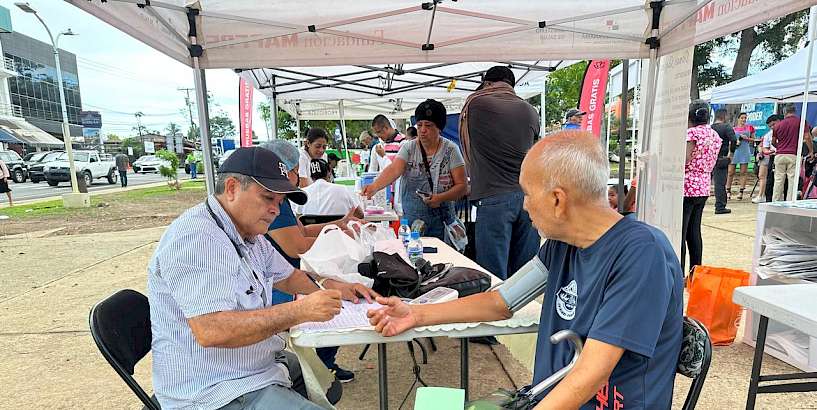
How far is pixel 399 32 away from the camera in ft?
11.0

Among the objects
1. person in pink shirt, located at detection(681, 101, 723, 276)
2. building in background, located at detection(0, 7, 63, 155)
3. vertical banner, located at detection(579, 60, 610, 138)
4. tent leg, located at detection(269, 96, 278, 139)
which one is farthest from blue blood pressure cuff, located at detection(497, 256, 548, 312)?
building in background, located at detection(0, 7, 63, 155)

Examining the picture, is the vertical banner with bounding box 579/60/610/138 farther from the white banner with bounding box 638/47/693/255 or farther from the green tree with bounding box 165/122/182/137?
the green tree with bounding box 165/122/182/137

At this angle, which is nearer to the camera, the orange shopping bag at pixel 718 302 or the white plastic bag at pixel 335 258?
the white plastic bag at pixel 335 258

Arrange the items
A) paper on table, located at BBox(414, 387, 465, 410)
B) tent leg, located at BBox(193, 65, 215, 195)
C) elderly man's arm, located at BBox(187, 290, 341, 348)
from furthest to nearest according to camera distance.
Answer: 1. tent leg, located at BBox(193, 65, 215, 195)
2. elderly man's arm, located at BBox(187, 290, 341, 348)
3. paper on table, located at BBox(414, 387, 465, 410)

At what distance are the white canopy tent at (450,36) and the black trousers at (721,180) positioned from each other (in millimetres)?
6007

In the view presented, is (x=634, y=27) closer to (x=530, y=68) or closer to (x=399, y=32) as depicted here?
(x=399, y=32)

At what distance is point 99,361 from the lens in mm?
3074

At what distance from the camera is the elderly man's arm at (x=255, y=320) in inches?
48.8

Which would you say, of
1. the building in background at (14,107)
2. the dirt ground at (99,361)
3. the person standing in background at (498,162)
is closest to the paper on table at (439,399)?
the dirt ground at (99,361)

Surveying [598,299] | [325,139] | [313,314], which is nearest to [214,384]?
[313,314]

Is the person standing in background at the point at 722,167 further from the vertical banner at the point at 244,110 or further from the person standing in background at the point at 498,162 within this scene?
the vertical banner at the point at 244,110

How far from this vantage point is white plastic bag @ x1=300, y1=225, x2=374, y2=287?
189 centimetres

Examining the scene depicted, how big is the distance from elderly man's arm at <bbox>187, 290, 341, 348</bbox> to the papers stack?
2865mm

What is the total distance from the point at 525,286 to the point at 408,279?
52cm
